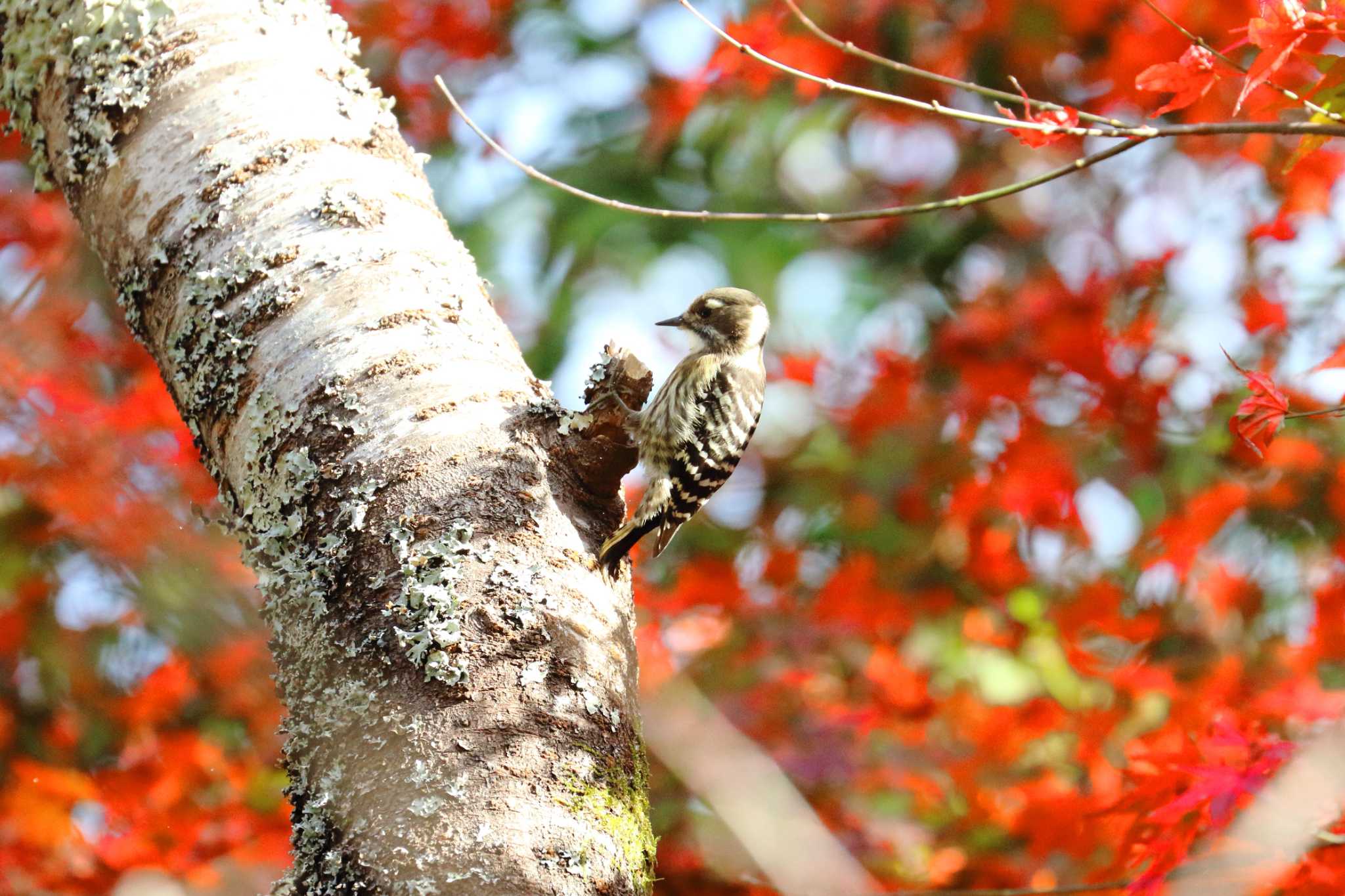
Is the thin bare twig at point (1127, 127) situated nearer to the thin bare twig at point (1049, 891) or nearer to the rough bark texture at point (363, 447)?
the rough bark texture at point (363, 447)

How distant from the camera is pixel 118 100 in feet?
8.13

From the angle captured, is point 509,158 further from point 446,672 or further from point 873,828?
point 873,828

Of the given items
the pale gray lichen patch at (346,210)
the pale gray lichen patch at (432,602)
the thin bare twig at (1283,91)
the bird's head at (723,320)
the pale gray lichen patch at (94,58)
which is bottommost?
the pale gray lichen patch at (432,602)

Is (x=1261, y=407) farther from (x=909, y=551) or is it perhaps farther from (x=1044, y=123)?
(x=909, y=551)

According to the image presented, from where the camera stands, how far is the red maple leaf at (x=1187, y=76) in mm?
2197

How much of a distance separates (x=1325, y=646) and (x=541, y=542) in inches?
168

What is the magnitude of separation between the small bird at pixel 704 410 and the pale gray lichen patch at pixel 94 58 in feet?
5.48

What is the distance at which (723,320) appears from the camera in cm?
461

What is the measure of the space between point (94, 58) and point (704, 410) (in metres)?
2.22

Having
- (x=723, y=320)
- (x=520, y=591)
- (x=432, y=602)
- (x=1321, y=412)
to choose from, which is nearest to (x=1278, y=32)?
(x=1321, y=412)

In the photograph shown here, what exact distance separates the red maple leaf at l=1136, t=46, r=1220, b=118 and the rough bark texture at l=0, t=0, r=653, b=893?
118 centimetres

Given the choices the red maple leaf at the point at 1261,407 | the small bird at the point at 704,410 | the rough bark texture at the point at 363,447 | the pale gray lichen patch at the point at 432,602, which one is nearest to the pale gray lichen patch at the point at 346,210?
the rough bark texture at the point at 363,447

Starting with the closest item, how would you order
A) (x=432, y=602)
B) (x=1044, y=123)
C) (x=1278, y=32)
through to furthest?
1. (x=432, y=602)
2. (x=1278, y=32)
3. (x=1044, y=123)

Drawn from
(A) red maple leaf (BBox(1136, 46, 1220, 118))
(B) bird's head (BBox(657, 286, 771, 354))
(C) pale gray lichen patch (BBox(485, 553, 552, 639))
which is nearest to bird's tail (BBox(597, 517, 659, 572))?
(C) pale gray lichen patch (BBox(485, 553, 552, 639))
